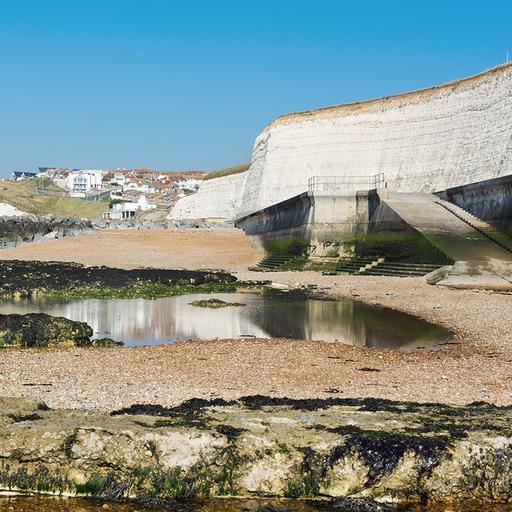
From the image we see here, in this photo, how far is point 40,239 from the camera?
50.7m

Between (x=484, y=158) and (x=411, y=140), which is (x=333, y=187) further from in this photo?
(x=484, y=158)

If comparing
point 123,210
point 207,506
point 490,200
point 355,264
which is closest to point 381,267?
point 355,264

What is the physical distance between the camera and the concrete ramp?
21.4m

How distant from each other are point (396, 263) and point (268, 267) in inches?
362

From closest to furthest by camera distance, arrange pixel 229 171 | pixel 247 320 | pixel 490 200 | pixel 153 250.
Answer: pixel 247 320 → pixel 490 200 → pixel 153 250 → pixel 229 171

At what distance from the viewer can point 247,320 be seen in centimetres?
1577

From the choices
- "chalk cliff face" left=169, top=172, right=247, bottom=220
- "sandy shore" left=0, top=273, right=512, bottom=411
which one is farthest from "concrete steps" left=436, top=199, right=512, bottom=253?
"chalk cliff face" left=169, top=172, right=247, bottom=220

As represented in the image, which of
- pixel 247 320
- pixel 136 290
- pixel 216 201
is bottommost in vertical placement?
pixel 247 320

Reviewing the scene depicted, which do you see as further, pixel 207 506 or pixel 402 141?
pixel 402 141

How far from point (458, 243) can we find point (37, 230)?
37932 millimetres

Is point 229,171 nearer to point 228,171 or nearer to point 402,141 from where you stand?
point 228,171

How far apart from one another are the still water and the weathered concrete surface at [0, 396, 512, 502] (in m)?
0.07

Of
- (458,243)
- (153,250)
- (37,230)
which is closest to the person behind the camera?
(458,243)

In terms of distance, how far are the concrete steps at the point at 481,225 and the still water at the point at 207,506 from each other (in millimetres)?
20265
